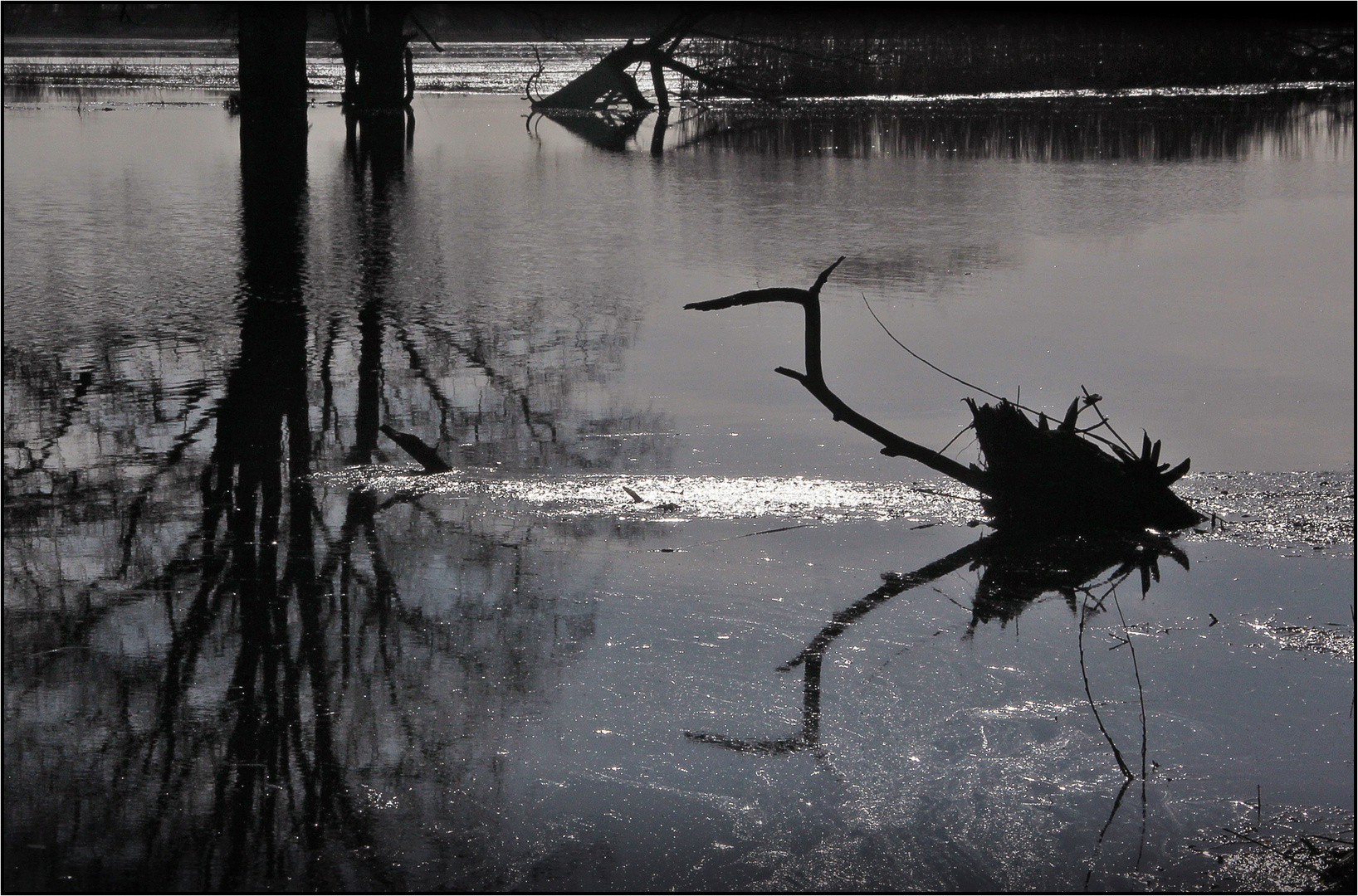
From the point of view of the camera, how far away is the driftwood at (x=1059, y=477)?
6.32 meters

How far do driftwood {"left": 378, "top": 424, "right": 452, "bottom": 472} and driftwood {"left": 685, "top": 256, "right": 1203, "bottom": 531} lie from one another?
1.39 metres

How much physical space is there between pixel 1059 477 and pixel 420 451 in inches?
109

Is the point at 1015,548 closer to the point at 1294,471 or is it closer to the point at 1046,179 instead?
the point at 1294,471

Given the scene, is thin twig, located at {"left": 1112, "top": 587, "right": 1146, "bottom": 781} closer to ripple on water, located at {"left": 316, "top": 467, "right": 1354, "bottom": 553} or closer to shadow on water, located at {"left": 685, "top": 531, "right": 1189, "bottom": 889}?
shadow on water, located at {"left": 685, "top": 531, "right": 1189, "bottom": 889}

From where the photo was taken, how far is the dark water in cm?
395

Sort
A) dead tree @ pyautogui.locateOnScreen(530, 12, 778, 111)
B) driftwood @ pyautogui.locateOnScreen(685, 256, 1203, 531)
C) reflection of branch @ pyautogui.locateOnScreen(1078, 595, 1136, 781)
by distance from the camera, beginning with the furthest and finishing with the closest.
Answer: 1. dead tree @ pyautogui.locateOnScreen(530, 12, 778, 111)
2. driftwood @ pyautogui.locateOnScreen(685, 256, 1203, 531)
3. reflection of branch @ pyautogui.locateOnScreen(1078, 595, 1136, 781)

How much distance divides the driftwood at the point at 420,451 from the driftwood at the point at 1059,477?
139 centimetres

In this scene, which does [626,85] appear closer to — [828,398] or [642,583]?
[828,398]

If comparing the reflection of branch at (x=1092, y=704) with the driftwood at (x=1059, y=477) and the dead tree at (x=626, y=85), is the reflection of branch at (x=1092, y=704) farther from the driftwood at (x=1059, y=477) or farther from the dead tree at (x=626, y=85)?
the dead tree at (x=626, y=85)

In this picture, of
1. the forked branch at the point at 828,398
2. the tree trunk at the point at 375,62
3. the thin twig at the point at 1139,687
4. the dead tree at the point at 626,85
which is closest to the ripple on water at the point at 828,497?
the forked branch at the point at 828,398

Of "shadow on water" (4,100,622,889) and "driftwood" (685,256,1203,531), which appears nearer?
"shadow on water" (4,100,622,889)

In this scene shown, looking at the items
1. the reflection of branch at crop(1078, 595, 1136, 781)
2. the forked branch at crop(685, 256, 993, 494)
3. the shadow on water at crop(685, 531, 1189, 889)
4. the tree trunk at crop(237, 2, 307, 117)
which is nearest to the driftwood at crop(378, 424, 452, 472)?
the forked branch at crop(685, 256, 993, 494)

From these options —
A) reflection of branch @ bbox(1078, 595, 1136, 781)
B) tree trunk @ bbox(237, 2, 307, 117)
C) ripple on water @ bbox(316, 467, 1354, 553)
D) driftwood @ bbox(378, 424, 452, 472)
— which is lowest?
reflection of branch @ bbox(1078, 595, 1136, 781)

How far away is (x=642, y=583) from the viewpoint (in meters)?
5.63
